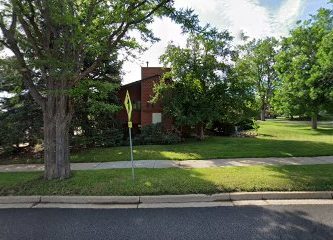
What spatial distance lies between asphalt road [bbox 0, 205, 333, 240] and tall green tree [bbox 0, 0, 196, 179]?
8.60 ft

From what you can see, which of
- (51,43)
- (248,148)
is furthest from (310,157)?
(51,43)

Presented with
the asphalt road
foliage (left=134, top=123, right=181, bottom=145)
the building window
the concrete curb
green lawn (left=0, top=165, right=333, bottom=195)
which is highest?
the building window

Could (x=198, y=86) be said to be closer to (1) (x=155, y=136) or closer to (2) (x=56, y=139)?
(1) (x=155, y=136)

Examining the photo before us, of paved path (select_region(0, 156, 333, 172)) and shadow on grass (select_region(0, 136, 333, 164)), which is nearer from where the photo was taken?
paved path (select_region(0, 156, 333, 172))

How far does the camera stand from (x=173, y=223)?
638 cm

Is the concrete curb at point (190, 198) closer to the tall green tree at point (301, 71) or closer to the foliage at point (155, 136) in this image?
the foliage at point (155, 136)

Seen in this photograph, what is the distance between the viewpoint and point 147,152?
1462cm

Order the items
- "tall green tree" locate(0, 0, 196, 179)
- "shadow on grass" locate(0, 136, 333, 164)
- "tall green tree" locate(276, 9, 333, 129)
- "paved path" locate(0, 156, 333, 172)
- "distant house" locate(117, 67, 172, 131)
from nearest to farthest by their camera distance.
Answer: "tall green tree" locate(0, 0, 196, 179)
"paved path" locate(0, 156, 333, 172)
"shadow on grass" locate(0, 136, 333, 164)
"distant house" locate(117, 67, 172, 131)
"tall green tree" locate(276, 9, 333, 129)

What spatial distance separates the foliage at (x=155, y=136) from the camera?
60.6 feet

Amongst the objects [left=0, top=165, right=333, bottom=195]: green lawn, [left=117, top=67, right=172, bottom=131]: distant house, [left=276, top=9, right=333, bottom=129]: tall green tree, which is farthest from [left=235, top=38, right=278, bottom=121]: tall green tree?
[left=0, top=165, right=333, bottom=195]: green lawn

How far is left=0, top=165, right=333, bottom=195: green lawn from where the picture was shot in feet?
27.3

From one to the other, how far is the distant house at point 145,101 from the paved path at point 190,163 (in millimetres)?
7698

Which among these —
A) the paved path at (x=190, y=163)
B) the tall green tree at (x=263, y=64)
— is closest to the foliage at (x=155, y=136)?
the paved path at (x=190, y=163)

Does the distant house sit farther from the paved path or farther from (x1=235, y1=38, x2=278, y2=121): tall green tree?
(x1=235, y1=38, x2=278, y2=121): tall green tree
